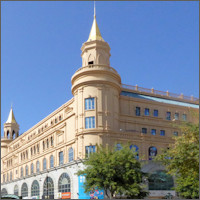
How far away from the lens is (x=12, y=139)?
94.0 meters

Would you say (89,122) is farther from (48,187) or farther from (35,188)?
(35,188)

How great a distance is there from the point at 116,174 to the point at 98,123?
11.2 m

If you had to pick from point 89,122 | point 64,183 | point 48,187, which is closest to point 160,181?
point 89,122

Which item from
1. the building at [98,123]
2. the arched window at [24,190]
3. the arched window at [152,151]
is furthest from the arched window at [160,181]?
the arched window at [24,190]

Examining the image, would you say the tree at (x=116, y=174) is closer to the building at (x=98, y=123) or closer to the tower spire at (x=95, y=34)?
the building at (x=98, y=123)

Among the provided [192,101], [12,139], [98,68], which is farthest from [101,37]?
[12,139]

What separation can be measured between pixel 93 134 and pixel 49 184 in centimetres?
1600

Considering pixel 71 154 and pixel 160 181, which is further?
pixel 71 154

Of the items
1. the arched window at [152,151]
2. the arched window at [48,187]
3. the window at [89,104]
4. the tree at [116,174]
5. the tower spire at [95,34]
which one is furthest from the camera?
the arched window at [48,187]

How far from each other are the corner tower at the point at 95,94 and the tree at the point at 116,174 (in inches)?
318

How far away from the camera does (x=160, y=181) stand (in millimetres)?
47062

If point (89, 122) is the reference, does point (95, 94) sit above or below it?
above

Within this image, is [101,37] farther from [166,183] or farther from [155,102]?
[166,183]

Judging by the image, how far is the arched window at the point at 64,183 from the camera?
161 ft
